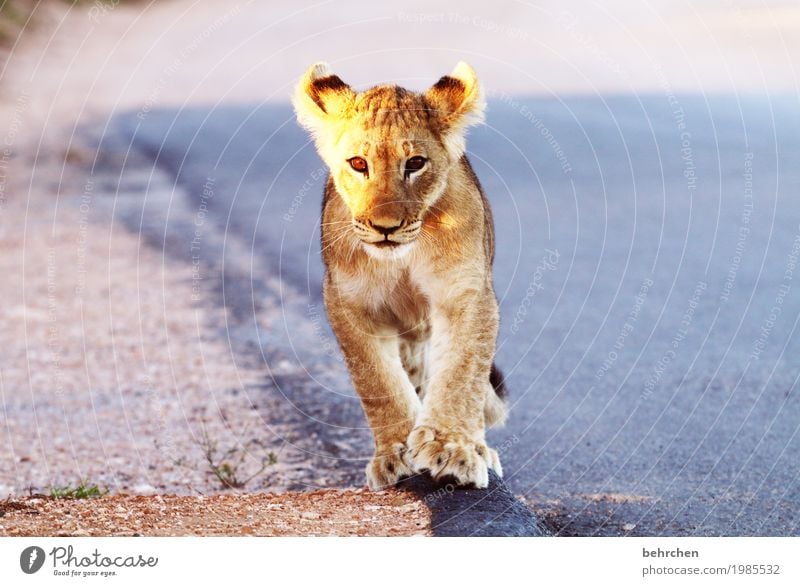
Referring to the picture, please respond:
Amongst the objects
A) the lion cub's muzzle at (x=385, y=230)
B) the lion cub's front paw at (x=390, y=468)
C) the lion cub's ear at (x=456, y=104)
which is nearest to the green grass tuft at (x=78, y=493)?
the lion cub's front paw at (x=390, y=468)

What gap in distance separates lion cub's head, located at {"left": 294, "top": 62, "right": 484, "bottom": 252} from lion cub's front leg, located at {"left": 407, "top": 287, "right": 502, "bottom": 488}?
13.3 inches

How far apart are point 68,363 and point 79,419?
0.81 m

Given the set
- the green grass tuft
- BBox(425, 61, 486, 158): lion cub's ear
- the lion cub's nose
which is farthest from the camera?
the green grass tuft

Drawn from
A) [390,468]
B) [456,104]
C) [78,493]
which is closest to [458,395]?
[390,468]

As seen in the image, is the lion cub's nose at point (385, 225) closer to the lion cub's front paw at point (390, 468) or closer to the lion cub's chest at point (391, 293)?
the lion cub's chest at point (391, 293)

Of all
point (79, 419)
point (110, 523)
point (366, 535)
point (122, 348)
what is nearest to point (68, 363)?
point (122, 348)

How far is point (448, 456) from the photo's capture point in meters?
4.03

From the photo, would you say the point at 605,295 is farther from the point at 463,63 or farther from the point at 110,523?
the point at 110,523

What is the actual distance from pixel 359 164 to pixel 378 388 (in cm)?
74

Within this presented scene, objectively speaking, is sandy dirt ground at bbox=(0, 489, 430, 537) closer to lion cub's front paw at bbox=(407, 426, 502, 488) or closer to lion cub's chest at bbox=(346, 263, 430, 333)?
lion cub's front paw at bbox=(407, 426, 502, 488)

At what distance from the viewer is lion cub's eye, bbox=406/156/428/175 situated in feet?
13.1

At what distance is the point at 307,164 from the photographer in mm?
9844

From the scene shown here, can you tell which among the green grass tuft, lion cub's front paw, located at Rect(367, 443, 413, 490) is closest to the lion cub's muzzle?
lion cub's front paw, located at Rect(367, 443, 413, 490)
